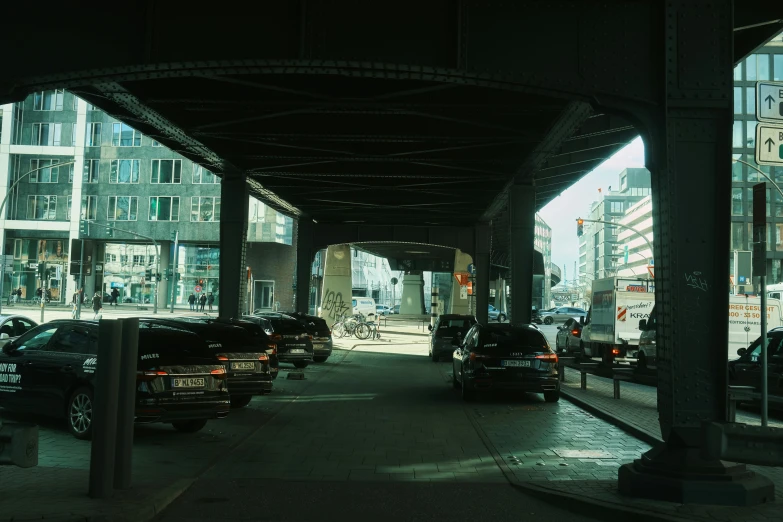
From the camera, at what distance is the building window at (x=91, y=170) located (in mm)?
69562

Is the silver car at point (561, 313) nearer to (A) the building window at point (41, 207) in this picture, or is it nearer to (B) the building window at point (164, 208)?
(B) the building window at point (164, 208)

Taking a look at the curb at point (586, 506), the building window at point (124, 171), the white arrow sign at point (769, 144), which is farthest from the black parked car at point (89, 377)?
the building window at point (124, 171)

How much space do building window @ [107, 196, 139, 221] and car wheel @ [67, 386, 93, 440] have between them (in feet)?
198

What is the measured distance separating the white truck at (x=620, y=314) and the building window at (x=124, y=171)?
4835 cm

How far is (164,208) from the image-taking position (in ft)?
225

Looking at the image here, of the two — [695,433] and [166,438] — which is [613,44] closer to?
[695,433]

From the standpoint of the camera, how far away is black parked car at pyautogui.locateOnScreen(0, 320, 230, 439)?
10.8 m

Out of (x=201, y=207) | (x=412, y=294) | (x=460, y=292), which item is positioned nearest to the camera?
(x=460, y=292)

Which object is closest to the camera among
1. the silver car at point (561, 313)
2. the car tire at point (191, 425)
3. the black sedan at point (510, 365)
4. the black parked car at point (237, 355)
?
the car tire at point (191, 425)

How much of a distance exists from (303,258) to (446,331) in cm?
977

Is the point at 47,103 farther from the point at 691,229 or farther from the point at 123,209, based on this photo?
the point at 691,229

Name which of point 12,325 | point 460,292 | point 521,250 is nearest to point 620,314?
point 521,250

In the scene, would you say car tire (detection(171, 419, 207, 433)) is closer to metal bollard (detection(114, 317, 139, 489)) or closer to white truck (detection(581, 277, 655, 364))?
metal bollard (detection(114, 317, 139, 489))

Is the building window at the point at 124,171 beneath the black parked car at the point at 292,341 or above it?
above
